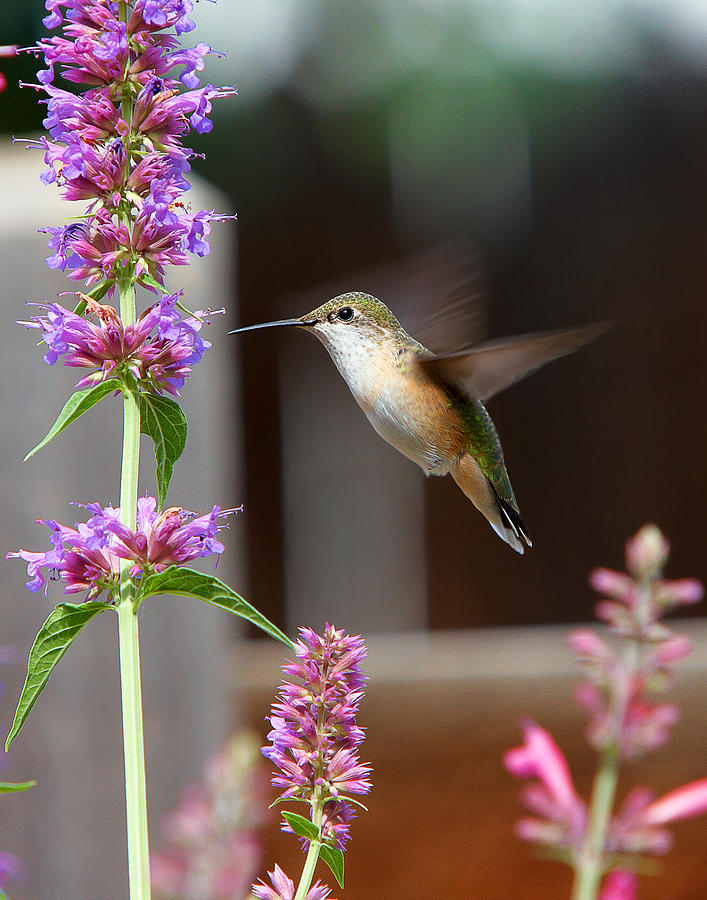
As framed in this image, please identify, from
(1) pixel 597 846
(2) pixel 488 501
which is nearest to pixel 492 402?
(2) pixel 488 501

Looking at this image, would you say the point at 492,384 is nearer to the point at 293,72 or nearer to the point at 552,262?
the point at 552,262

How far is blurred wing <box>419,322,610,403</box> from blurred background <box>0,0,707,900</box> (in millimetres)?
1857

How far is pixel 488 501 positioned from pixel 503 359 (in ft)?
0.69

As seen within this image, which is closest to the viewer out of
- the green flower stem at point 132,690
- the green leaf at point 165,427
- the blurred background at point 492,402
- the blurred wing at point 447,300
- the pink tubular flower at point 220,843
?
the green flower stem at point 132,690

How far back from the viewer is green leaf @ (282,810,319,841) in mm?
429

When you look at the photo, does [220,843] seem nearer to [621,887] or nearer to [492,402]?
[621,887]

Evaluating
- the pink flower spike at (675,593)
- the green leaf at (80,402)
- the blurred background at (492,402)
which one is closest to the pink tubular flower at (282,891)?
the green leaf at (80,402)

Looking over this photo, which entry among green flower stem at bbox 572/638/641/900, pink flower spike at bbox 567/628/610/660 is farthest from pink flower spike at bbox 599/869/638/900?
pink flower spike at bbox 567/628/610/660

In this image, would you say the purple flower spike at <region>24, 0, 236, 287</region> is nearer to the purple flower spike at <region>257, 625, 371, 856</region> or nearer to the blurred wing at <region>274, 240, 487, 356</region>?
the purple flower spike at <region>257, 625, 371, 856</region>

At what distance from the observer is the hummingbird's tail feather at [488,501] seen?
0.90 metres

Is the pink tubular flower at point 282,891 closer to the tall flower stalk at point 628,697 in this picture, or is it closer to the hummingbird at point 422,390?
the tall flower stalk at point 628,697

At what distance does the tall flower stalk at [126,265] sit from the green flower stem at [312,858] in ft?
0.35

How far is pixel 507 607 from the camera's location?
11.5ft

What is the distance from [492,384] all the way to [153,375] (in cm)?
39
